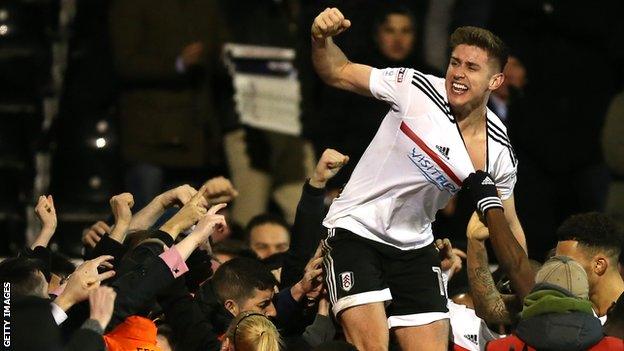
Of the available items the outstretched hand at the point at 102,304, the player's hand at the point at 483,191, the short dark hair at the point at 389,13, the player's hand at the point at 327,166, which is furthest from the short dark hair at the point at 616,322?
the short dark hair at the point at 389,13

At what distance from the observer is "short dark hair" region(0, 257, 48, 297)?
8305 mm

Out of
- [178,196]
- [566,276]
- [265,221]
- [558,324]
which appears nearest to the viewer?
[558,324]

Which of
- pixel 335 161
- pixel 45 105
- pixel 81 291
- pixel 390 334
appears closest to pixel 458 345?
pixel 390 334

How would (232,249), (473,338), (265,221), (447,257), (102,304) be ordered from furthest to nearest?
1. (265,221)
2. (232,249)
3. (447,257)
4. (473,338)
5. (102,304)

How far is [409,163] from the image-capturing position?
9.09 metres

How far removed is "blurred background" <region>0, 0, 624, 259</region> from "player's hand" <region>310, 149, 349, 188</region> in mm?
2993

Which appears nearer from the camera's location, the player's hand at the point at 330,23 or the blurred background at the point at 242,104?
the player's hand at the point at 330,23

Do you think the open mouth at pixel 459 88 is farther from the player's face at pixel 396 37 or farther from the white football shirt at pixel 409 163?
the player's face at pixel 396 37

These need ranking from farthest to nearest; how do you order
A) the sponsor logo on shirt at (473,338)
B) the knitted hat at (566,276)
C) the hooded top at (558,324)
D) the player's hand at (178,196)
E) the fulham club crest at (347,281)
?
the player's hand at (178,196), the sponsor logo on shirt at (473,338), the fulham club crest at (347,281), the knitted hat at (566,276), the hooded top at (558,324)

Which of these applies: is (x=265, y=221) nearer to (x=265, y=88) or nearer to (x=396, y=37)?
(x=396, y=37)

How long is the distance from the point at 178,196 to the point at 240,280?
0.76 meters

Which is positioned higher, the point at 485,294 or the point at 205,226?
the point at 205,226

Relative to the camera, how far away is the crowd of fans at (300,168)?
9.32 m

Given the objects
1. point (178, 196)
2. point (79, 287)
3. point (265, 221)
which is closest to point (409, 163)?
point (178, 196)
